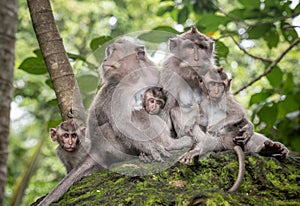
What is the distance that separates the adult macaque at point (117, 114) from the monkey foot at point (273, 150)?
79 cm

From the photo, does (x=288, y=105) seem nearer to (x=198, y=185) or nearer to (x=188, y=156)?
(x=188, y=156)

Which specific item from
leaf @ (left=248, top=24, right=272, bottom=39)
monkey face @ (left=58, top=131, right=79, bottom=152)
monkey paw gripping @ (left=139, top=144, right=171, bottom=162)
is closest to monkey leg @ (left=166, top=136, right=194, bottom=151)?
monkey paw gripping @ (left=139, top=144, right=171, bottom=162)

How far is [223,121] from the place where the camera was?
4434 mm

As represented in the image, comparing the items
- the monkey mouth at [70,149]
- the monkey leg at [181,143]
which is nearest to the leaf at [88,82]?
the monkey mouth at [70,149]

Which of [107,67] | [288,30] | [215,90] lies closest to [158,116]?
[215,90]

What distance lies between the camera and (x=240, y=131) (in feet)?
13.6

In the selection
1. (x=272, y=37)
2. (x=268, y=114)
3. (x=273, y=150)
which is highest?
(x=272, y=37)

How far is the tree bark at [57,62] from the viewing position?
447 cm

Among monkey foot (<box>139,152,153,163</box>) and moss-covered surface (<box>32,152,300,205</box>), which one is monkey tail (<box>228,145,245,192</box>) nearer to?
moss-covered surface (<box>32,152,300,205</box>)

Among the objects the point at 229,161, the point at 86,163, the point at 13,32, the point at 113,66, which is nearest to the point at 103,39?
the point at 113,66

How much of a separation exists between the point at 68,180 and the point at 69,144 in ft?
4.19

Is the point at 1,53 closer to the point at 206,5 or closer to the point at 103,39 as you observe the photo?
the point at 103,39

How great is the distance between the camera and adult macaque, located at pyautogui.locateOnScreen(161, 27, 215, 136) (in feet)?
14.9

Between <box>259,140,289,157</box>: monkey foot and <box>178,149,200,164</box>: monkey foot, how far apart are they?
62 cm
